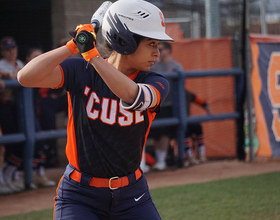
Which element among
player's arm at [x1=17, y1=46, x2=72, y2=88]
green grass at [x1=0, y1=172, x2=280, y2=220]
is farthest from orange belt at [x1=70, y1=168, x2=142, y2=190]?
green grass at [x1=0, y1=172, x2=280, y2=220]

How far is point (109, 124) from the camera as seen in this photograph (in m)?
2.22

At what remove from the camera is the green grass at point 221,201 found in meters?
4.19

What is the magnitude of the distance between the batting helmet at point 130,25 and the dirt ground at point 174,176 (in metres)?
2.99

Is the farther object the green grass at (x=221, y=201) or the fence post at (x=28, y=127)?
the fence post at (x=28, y=127)

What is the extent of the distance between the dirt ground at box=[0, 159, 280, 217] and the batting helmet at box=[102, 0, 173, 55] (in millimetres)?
2988

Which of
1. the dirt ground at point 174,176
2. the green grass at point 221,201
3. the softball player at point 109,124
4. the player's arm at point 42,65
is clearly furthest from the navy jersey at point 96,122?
the dirt ground at point 174,176

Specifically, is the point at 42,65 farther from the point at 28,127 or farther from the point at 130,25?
the point at 28,127

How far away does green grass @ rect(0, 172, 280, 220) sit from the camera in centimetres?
419

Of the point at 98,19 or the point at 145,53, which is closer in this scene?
the point at 145,53

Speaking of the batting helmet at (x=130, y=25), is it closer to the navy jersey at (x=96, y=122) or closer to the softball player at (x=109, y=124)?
the softball player at (x=109, y=124)

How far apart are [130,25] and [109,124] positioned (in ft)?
1.74

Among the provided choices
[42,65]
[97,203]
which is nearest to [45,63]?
[42,65]

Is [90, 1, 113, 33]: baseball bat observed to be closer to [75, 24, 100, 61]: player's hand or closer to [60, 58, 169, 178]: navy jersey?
[60, 58, 169, 178]: navy jersey

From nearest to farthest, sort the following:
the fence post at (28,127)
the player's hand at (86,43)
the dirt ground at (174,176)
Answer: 1. the player's hand at (86,43)
2. the dirt ground at (174,176)
3. the fence post at (28,127)
